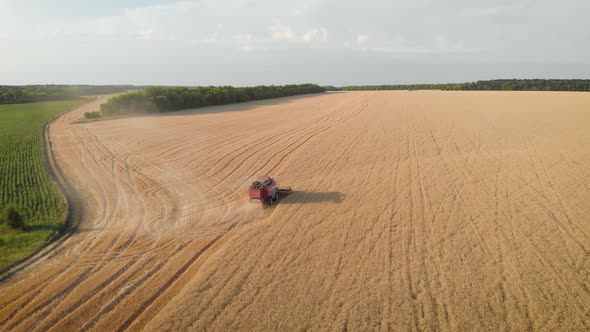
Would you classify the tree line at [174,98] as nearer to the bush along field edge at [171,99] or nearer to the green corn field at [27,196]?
the bush along field edge at [171,99]

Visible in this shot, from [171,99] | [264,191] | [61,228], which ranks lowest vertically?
[61,228]

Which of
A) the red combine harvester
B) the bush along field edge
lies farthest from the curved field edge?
the bush along field edge

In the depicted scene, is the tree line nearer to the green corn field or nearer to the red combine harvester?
the green corn field

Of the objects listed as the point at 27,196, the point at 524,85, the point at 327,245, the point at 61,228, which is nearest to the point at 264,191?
the point at 327,245

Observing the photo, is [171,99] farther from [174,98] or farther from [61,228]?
Result: [61,228]

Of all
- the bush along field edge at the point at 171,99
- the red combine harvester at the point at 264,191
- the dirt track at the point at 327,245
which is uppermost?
the bush along field edge at the point at 171,99

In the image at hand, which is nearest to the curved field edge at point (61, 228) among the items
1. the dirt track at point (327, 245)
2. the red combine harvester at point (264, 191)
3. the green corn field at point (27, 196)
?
the green corn field at point (27, 196)

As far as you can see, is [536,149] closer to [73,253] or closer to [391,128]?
[391,128]
